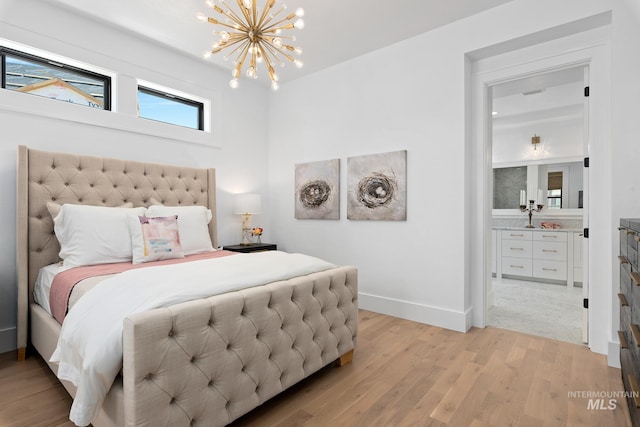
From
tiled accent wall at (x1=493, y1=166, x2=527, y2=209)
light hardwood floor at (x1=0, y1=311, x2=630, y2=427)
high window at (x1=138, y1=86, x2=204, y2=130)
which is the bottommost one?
light hardwood floor at (x1=0, y1=311, x2=630, y2=427)

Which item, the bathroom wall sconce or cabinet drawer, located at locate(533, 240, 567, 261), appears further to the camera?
the bathroom wall sconce

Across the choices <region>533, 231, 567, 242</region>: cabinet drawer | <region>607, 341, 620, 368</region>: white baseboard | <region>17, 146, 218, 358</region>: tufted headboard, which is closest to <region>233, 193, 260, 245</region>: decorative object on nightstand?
<region>17, 146, 218, 358</region>: tufted headboard

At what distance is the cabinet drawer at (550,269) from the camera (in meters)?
4.77

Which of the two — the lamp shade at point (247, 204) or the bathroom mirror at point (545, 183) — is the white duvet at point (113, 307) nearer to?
the lamp shade at point (247, 204)

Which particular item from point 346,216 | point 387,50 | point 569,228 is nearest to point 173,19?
point 387,50

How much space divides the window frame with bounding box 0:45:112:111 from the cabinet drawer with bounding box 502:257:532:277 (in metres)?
5.68

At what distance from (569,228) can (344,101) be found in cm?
402

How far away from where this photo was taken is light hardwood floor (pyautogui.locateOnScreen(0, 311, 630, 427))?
5.57 ft

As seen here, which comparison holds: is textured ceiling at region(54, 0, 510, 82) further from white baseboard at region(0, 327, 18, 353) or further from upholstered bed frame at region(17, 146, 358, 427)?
white baseboard at region(0, 327, 18, 353)

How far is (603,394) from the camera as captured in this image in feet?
6.27

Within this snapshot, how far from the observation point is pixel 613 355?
2.25 m

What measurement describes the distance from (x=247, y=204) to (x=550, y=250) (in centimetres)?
439

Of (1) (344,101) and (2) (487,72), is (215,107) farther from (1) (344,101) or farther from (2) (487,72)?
(2) (487,72)

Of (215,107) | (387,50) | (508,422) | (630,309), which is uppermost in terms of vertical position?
(387,50)
